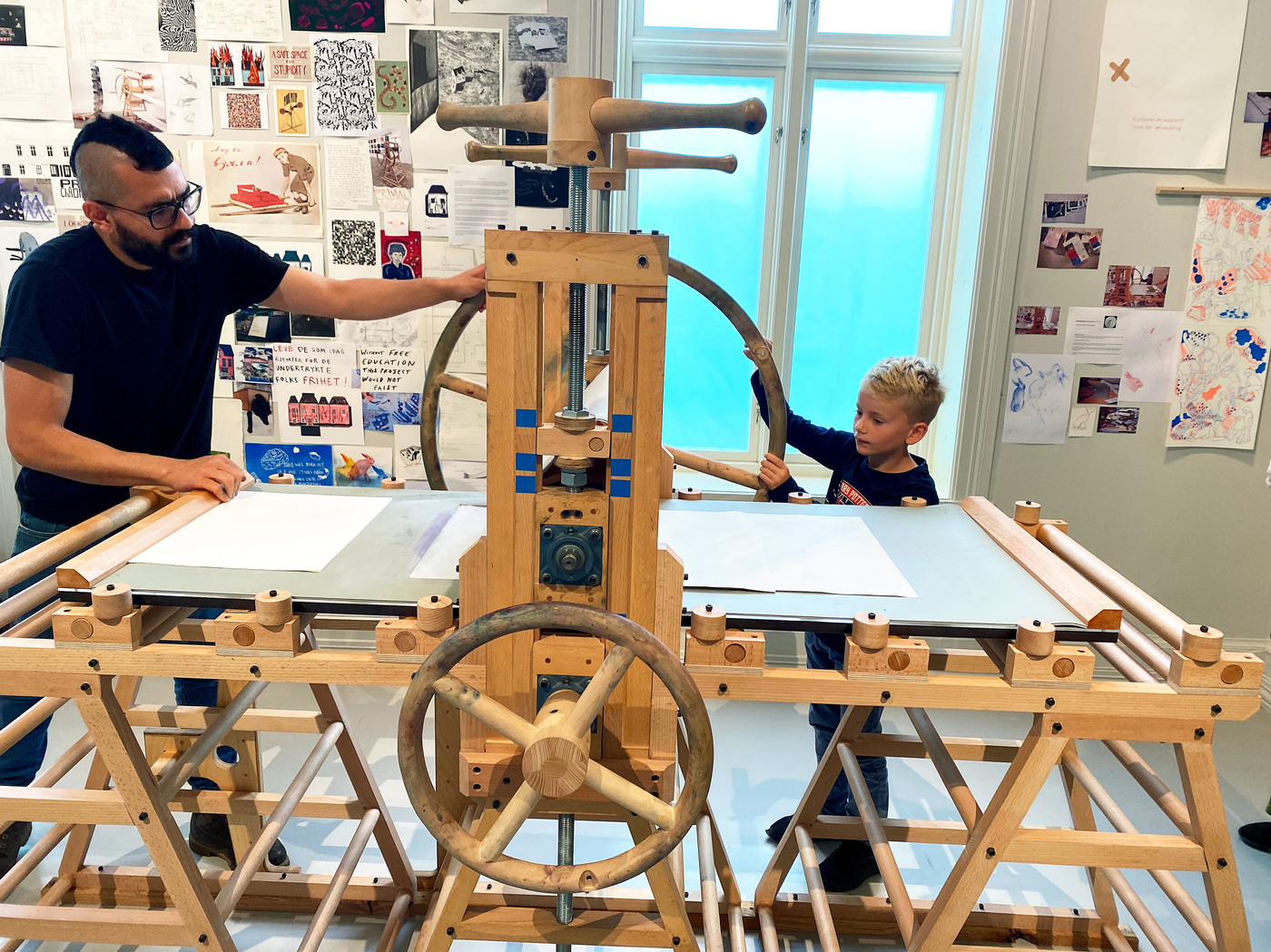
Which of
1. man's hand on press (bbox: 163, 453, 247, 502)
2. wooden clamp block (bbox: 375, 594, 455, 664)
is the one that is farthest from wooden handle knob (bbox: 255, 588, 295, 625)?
man's hand on press (bbox: 163, 453, 247, 502)

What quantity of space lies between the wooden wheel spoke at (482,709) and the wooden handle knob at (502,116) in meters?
0.68

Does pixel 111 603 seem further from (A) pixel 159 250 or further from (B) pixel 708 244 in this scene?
(B) pixel 708 244

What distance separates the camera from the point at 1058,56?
2.51 meters

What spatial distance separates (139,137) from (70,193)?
1287 millimetres

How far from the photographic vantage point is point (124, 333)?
5.65ft

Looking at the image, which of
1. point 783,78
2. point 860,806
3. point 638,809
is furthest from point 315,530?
point 783,78

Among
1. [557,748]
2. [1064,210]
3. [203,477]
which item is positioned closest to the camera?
[557,748]

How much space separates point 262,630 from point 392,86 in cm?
192

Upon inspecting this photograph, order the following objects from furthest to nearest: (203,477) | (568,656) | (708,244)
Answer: (708,244) → (203,477) → (568,656)

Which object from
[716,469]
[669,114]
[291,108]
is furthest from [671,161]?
[291,108]

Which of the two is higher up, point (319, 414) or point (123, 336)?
point (123, 336)

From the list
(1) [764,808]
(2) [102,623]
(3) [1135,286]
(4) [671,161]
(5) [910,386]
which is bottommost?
(1) [764,808]

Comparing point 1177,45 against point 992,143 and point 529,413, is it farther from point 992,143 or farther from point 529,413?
point 529,413

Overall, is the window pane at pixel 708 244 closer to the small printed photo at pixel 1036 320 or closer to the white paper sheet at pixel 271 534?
the small printed photo at pixel 1036 320
